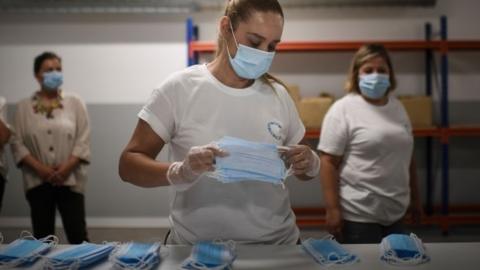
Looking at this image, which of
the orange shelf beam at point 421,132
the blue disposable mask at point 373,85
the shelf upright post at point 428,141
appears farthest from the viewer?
the shelf upright post at point 428,141

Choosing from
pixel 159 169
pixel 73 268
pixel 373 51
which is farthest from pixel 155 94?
pixel 373 51

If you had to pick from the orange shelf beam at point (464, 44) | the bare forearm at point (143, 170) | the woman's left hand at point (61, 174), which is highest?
the orange shelf beam at point (464, 44)

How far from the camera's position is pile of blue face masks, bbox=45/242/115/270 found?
113 cm

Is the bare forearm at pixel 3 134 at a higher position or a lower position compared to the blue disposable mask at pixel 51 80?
lower

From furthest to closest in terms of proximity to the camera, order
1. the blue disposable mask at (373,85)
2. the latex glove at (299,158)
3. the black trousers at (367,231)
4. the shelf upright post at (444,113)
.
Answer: the shelf upright post at (444,113) < the blue disposable mask at (373,85) < the black trousers at (367,231) < the latex glove at (299,158)

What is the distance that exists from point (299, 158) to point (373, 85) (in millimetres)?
1030

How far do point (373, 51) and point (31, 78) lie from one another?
3.36 meters

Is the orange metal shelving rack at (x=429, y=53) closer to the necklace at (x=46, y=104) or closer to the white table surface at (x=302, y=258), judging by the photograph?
the necklace at (x=46, y=104)

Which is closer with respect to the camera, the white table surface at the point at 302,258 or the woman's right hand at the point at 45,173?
the white table surface at the point at 302,258

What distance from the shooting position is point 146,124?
132 cm

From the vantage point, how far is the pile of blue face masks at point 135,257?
44.9 inches

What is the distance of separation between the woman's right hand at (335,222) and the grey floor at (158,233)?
5.67 feet

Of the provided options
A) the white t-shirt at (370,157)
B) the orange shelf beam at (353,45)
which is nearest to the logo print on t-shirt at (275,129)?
the white t-shirt at (370,157)

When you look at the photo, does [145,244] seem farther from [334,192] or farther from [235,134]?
[334,192]
